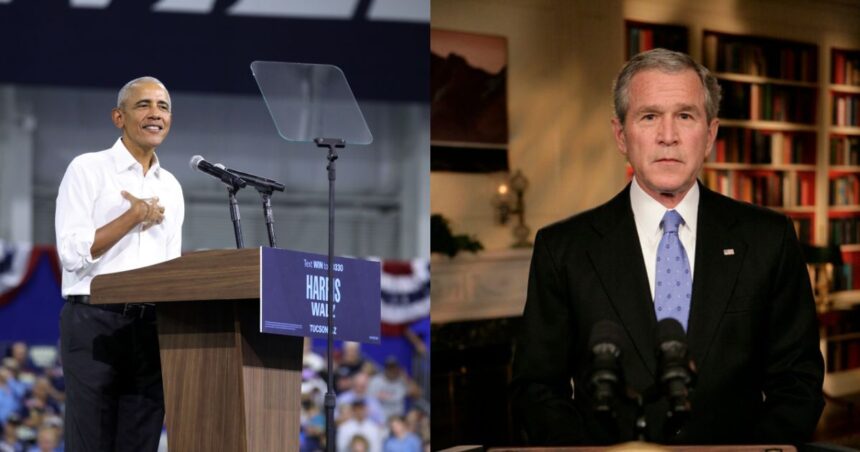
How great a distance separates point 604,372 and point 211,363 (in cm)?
149

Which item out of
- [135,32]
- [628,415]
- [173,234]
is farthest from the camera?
[135,32]

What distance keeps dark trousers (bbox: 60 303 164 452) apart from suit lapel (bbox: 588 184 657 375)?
4.40ft

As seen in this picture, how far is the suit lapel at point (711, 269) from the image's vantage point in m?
3.42

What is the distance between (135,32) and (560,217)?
3.59m

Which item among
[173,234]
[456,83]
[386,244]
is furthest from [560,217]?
[386,244]

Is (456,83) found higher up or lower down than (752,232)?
higher up

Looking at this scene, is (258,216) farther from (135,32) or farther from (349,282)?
(349,282)

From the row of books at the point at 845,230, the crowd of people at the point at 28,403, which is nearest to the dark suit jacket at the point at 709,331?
the row of books at the point at 845,230

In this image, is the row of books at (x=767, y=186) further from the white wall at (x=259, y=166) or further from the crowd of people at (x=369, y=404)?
the crowd of people at (x=369, y=404)

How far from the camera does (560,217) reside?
427 centimetres

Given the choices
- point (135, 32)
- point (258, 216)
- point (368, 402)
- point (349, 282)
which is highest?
point (135, 32)

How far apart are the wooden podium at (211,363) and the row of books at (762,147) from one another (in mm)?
1759

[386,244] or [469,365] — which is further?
[386,244]

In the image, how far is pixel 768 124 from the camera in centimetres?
447
